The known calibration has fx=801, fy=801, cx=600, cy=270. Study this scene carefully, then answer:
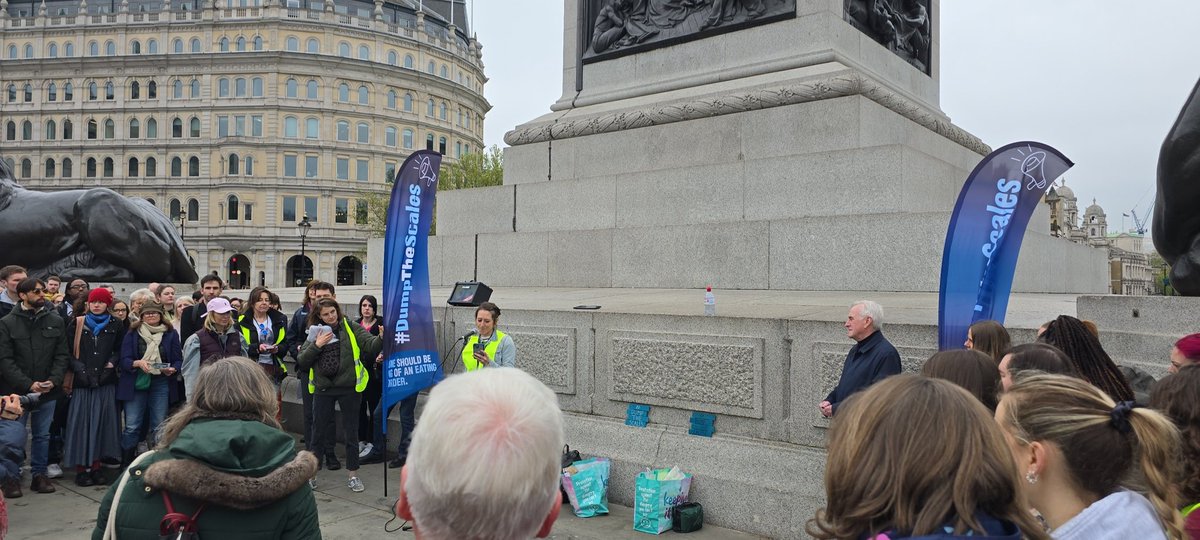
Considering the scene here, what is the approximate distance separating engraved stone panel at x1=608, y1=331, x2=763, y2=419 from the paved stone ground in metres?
0.87

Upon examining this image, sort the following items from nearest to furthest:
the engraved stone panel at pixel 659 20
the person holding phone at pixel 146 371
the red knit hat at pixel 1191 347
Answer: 1. the red knit hat at pixel 1191 347
2. the person holding phone at pixel 146 371
3. the engraved stone panel at pixel 659 20

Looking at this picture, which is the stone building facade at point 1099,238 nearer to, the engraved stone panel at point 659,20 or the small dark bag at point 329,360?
the engraved stone panel at point 659,20

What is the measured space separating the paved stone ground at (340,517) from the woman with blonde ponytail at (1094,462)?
3.46 meters

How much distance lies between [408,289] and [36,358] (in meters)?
3.25

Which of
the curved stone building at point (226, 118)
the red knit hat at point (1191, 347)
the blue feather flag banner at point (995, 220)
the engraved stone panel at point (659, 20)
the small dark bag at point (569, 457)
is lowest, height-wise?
the small dark bag at point (569, 457)

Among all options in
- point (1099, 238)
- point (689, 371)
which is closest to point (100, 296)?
point (689, 371)

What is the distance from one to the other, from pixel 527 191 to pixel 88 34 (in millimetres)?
76346

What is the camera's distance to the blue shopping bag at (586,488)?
589 centimetres

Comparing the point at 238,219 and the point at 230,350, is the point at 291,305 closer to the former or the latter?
the point at 230,350

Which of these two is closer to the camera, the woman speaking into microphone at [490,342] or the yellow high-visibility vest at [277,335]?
the woman speaking into microphone at [490,342]

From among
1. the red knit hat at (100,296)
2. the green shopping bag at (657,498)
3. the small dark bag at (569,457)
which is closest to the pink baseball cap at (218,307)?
the red knit hat at (100,296)

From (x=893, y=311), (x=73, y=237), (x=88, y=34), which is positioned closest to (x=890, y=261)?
(x=893, y=311)

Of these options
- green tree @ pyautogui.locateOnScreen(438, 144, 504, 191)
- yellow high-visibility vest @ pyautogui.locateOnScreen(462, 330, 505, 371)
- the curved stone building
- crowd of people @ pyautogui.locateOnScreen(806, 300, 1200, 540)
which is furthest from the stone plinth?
the curved stone building

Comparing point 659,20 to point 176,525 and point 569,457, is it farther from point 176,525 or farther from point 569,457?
point 176,525
